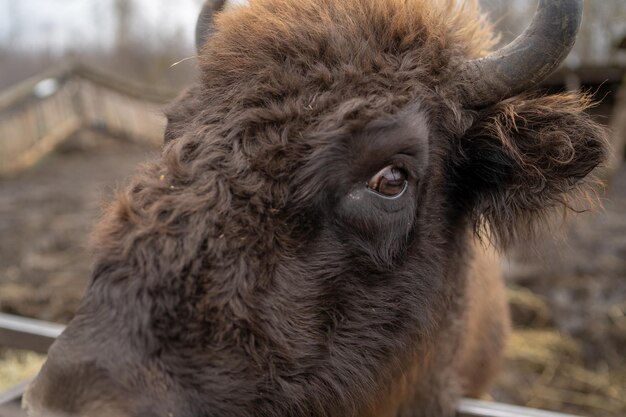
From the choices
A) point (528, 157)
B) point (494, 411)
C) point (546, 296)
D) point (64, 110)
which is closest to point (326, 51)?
point (528, 157)

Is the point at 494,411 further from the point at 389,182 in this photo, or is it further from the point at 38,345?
the point at 38,345

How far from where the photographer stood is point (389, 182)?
96.4 inches

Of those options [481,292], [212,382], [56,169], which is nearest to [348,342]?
[212,382]

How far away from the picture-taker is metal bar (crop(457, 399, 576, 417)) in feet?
10.4

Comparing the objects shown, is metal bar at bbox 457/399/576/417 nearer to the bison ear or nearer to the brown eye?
the bison ear

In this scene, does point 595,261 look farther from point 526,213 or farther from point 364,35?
point 364,35

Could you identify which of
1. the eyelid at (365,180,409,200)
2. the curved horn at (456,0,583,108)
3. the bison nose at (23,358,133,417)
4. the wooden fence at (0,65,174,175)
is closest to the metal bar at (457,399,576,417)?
the eyelid at (365,180,409,200)

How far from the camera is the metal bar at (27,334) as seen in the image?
3959mm

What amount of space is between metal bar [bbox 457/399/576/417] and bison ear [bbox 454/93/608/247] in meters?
1.02

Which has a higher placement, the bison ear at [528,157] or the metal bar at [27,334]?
the bison ear at [528,157]

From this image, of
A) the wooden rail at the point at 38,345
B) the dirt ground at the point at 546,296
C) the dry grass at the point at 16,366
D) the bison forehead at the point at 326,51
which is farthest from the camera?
the dirt ground at the point at 546,296

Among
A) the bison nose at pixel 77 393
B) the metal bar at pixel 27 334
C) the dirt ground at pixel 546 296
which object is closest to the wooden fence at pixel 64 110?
the dirt ground at pixel 546 296

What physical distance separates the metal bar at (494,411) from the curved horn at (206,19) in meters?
2.61

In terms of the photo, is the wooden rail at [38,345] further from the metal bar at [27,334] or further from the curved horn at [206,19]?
the curved horn at [206,19]
